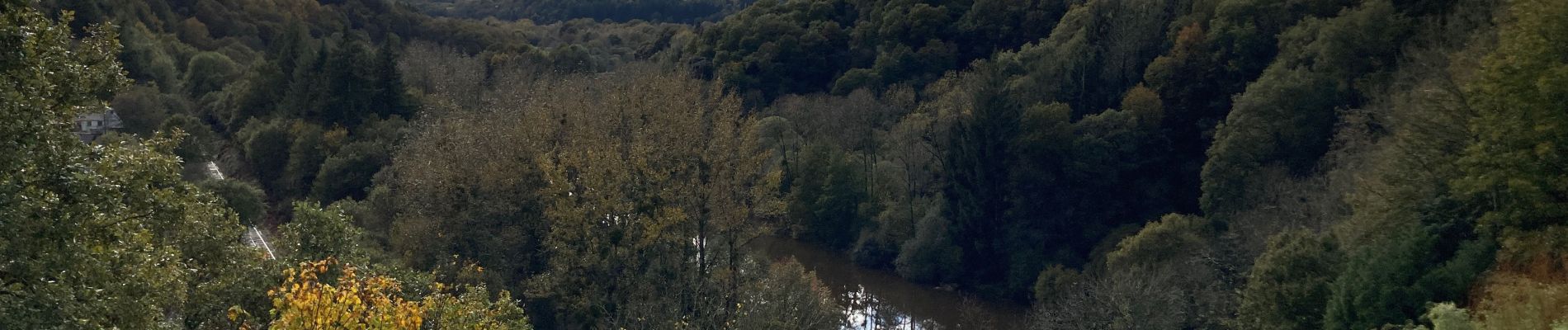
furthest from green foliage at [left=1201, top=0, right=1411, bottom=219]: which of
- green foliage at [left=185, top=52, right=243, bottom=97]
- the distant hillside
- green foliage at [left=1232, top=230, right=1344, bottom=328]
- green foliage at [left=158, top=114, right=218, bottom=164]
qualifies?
the distant hillside

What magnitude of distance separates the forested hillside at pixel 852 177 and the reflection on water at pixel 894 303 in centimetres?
71

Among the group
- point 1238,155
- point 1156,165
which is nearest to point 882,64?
point 1156,165

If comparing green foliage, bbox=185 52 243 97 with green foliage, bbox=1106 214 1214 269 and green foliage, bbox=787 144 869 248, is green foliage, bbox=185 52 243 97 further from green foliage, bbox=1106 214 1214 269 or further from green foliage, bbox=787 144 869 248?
green foliage, bbox=1106 214 1214 269

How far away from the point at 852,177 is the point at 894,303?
898cm

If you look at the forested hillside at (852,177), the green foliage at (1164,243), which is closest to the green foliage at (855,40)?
the forested hillside at (852,177)

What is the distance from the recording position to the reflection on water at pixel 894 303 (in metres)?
35.5

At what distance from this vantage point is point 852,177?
153 feet

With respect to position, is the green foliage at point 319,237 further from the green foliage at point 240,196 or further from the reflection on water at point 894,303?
the reflection on water at point 894,303

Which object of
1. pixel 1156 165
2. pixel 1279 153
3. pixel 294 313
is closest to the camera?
pixel 294 313

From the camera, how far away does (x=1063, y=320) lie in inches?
1109

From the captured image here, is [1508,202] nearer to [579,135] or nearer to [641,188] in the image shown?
[641,188]

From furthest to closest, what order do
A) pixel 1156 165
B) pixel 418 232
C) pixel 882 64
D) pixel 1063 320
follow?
pixel 882 64 → pixel 1156 165 → pixel 1063 320 → pixel 418 232

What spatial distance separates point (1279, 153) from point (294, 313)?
29184 mm

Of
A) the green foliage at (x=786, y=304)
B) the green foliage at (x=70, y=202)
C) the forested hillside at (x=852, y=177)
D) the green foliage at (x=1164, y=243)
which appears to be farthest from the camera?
the green foliage at (x=1164, y=243)
